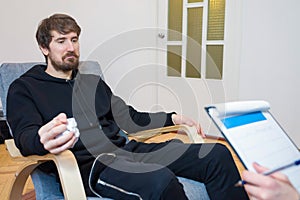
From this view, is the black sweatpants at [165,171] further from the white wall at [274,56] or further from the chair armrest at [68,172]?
the white wall at [274,56]

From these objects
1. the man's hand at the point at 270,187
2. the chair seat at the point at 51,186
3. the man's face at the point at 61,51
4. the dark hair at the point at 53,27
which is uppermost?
the dark hair at the point at 53,27

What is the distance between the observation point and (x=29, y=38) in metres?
3.09

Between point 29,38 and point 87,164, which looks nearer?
point 87,164

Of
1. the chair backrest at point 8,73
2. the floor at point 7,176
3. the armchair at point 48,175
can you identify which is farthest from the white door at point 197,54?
the chair backrest at point 8,73

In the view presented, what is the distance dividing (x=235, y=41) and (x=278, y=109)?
68cm

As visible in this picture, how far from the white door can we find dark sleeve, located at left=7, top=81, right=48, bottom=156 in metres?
1.76

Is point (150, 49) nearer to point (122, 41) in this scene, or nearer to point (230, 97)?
point (122, 41)

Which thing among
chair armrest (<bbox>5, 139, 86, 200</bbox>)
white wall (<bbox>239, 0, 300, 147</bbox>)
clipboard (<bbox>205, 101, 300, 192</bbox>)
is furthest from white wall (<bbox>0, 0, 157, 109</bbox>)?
clipboard (<bbox>205, 101, 300, 192</bbox>)

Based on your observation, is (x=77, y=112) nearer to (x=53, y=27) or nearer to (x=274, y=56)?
(x=53, y=27)

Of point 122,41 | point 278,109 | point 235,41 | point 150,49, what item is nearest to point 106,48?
point 122,41

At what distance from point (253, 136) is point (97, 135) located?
889 millimetres

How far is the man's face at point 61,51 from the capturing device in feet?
4.81

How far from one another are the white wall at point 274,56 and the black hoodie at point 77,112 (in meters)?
1.40

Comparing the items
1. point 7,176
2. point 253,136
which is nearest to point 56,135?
point 253,136
